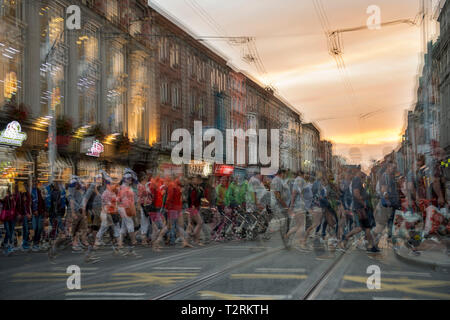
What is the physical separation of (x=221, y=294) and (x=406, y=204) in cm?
865

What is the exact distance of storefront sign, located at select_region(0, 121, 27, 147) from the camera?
62.2ft

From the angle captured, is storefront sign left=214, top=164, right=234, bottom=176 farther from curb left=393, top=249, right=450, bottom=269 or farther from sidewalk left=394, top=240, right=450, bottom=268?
curb left=393, top=249, right=450, bottom=269

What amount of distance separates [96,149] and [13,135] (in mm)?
6527

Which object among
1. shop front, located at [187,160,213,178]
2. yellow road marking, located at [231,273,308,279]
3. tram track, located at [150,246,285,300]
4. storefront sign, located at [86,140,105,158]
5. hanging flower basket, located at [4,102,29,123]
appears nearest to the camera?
tram track, located at [150,246,285,300]

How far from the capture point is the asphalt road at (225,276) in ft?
23.2

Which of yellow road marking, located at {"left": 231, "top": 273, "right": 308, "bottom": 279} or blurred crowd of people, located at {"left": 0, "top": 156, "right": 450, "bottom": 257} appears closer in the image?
yellow road marking, located at {"left": 231, "top": 273, "right": 308, "bottom": 279}

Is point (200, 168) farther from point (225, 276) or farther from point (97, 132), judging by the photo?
point (225, 276)

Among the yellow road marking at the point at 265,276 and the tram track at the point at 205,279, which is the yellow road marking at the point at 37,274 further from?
the yellow road marking at the point at 265,276

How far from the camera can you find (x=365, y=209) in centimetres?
1151

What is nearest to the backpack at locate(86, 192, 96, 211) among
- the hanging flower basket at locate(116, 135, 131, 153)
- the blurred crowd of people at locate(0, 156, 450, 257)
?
the blurred crowd of people at locate(0, 156, 450, 257)

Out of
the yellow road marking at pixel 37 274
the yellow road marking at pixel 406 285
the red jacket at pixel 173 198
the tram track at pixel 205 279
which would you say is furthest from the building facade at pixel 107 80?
the yellow road marking at pixel 406 285

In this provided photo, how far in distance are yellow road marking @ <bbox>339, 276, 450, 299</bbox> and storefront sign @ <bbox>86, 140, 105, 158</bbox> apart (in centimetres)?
1899
